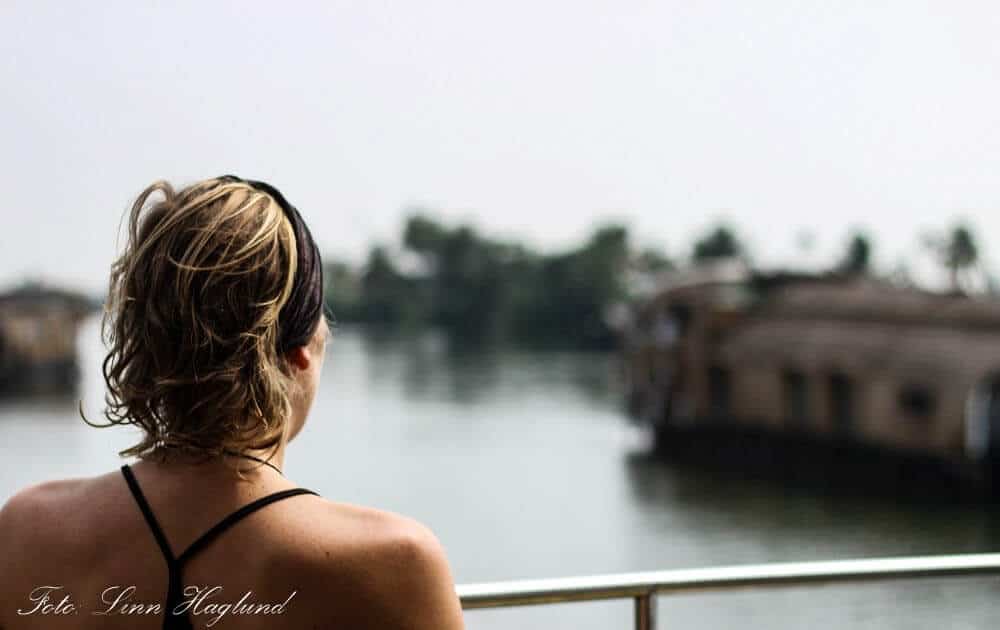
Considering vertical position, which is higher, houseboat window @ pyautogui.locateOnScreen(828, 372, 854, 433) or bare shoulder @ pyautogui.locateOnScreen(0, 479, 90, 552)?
bare shoulder @ pyautogui.locateOnScreen(0, 479, 90, 552)

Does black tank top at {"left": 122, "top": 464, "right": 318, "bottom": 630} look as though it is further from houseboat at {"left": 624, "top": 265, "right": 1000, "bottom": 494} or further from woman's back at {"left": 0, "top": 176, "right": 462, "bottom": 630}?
houseboat at {"left": 624, "top": 265, "right": 1000, "bottom": 494}

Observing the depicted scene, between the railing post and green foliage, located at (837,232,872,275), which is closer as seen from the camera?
the railing post

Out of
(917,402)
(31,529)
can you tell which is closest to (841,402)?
(917,402)

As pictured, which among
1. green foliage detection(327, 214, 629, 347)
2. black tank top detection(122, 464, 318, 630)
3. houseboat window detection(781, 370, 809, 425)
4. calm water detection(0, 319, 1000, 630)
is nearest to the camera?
black tank top detection(122, 464, 318, 630)

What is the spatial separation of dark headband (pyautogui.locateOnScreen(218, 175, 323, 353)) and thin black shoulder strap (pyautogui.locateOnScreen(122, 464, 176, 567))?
0.55ft

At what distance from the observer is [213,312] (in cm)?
97

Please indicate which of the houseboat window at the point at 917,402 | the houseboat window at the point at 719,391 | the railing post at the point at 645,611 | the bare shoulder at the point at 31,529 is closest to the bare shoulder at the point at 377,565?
the bare shoulder at the point at 31,529

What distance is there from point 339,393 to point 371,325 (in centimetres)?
3569

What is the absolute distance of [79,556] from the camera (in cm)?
97

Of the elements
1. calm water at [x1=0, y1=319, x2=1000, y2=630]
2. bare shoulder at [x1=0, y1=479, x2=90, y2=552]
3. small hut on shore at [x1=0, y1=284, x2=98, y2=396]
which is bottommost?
calm water at [x1=0, y1=319, x2=1000, y2=630]

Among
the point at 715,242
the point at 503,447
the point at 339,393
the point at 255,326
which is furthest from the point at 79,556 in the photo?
the point at 715,242

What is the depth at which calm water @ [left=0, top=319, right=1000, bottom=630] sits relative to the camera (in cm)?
2272

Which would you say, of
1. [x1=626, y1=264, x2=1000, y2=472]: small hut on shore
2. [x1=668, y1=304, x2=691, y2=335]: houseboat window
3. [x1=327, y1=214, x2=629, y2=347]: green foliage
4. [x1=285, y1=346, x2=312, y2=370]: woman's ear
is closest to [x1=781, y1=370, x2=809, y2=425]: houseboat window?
[x1=626, y1=264, x2=1000, y2=472]: small hut on shore

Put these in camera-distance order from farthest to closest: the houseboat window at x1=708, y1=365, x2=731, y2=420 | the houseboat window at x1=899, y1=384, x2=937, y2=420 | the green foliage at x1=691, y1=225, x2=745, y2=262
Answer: the green foliage at x1=691, y1=225, x2=745, y2=262 → the houseboat window at x1=708, y1=365, x2=731, y2=420 → the houseboat window at x1=899, y1=384, x2=937, y2=420
